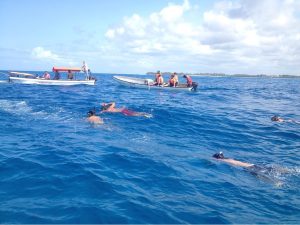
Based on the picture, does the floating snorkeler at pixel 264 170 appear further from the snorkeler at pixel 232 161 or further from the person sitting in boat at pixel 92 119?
the person sitting in boat at pixel 92 119

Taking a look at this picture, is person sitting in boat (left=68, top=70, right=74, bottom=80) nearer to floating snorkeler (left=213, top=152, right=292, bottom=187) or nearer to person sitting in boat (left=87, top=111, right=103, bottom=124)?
person sitting in boat (left=87, top=111, right=103, bottom=124)

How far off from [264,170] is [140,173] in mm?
4003

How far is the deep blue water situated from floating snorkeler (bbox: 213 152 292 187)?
7 centimetres

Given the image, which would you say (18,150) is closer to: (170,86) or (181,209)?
(181,209)

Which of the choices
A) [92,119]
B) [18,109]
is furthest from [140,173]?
[18,109]

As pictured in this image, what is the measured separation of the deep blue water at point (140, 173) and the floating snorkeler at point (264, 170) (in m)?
0.07

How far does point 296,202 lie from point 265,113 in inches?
599

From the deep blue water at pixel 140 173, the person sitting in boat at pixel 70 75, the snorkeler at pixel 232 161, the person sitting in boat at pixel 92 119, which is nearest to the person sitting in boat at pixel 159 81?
the person sitting in boat at pixel 70 75

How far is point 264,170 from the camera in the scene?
948 centimetres

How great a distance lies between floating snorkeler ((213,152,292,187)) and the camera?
28.9 ft

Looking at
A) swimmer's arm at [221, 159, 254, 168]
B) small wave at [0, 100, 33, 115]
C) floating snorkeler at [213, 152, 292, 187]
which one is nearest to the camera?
floating snorkeler at [213, 152, 292, 187]

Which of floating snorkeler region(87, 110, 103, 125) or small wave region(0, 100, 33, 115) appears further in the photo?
small wave region(0, 100, 33, 115)

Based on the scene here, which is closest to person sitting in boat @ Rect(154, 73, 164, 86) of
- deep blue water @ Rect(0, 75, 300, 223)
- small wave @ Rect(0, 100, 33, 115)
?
small wave @ Rect(0, 100, 33, 115)

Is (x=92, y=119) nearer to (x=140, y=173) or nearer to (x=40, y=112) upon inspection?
(x=40, y=112)
